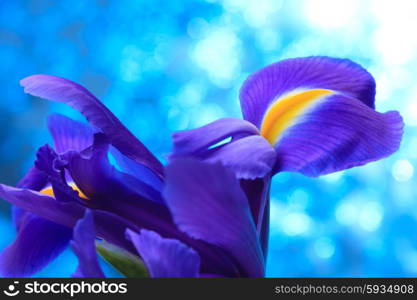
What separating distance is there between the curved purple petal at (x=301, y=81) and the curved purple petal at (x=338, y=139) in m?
0.02

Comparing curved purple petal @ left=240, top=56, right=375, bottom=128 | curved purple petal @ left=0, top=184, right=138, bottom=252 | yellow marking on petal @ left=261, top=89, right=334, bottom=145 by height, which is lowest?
curved purple petal @ left=0, top=184, right=138, bottom=252

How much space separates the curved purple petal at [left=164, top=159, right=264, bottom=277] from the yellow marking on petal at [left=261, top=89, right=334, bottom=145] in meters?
0.07

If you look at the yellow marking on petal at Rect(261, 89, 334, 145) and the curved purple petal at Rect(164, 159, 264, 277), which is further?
the yellow marking on petal at Rect(261, 89, 334, 145)

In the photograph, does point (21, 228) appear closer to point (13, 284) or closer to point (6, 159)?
point (13, 284)

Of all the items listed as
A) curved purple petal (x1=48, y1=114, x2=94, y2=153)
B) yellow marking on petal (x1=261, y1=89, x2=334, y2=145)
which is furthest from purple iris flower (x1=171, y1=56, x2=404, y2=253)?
curved purple petal (x1=48, y1=114, x2=94, y2=153)

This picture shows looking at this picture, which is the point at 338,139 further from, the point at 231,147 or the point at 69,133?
the point at 69,133

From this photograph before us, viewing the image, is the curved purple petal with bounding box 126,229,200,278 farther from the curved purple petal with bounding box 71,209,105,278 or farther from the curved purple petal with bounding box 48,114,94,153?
the curved purple petal with bounding box 48,114,94,153

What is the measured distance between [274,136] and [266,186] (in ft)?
0.10

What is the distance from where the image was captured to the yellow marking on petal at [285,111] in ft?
1.07

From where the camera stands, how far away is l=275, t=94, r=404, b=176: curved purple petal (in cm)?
30

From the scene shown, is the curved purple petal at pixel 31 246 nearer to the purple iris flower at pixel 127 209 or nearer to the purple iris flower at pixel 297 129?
the purple iris flower at pixel 127 209

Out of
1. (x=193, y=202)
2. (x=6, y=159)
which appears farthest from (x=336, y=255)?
(x=193, y=202)

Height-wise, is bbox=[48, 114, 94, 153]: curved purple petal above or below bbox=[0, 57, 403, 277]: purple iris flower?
above

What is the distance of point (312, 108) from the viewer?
13.0 inches
